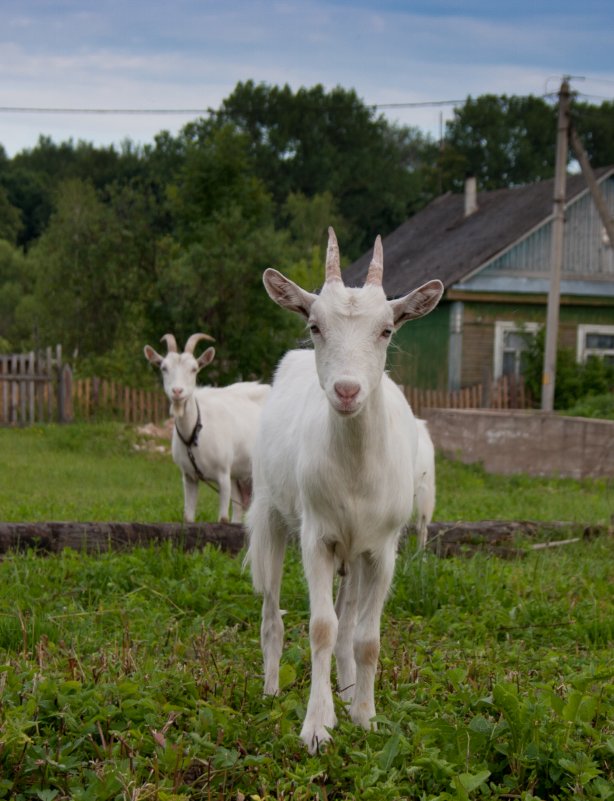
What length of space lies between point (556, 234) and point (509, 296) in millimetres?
6394

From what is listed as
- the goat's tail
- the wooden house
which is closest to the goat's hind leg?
the goat's tail

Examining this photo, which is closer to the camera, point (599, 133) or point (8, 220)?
point (599, 133)

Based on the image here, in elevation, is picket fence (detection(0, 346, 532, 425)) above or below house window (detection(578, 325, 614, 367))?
below

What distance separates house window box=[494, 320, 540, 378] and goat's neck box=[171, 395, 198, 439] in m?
16.8

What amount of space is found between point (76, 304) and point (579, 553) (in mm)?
19662

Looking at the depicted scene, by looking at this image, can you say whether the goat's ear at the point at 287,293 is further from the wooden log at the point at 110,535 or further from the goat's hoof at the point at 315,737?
the wooden log at the point at 110,535

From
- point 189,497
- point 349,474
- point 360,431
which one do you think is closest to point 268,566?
point 349,474

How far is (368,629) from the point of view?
4.61 m

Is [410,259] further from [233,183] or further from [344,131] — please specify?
[344,131]

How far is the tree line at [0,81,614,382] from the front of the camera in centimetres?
2277

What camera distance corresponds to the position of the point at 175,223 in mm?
25062

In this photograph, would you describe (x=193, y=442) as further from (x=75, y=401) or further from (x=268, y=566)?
(x=75, y=401)

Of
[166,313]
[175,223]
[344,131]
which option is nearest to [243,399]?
[166,313]

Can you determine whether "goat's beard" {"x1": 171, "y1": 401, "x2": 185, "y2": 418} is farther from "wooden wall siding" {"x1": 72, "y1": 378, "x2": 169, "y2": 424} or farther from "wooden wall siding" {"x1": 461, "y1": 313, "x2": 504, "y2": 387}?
"wooden wall siding" {"x1": 461, "y1": 313, "x2": 504, "y2": 387}
